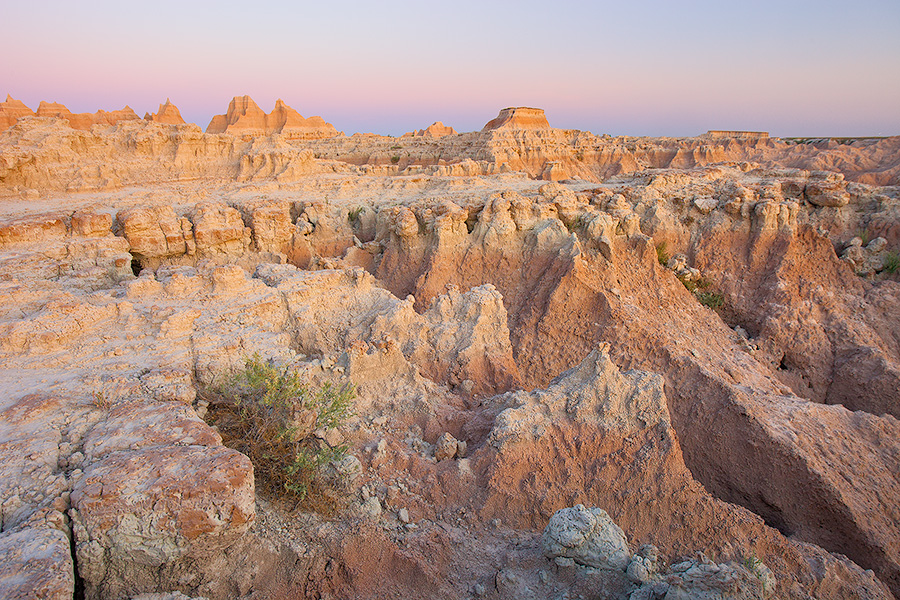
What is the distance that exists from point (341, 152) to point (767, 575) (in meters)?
31.9

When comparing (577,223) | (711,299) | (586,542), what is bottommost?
(586,542)

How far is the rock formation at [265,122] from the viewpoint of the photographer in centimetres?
3397

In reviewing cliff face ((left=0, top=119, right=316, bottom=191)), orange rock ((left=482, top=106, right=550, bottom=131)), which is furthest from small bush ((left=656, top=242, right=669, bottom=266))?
orange rock ((left=482, top=106, right=550, bottom=131))

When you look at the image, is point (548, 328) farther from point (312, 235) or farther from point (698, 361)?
point (312, 235)

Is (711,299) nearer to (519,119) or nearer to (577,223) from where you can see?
(577,223)

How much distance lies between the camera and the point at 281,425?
13.6 feet

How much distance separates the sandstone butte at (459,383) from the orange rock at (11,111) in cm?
831

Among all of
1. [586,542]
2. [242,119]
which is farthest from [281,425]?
[242,119]

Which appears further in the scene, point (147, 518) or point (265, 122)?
point (265, 122)

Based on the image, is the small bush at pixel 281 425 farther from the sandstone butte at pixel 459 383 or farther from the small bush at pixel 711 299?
the small bush at pixel 711 299

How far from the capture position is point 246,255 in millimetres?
10109

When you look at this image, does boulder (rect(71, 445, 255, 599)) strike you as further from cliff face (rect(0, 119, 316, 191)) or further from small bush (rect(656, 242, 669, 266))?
cliff face (rect(0, 119, 316, 191))

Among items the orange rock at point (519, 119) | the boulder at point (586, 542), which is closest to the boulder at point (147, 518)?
the boulder at point (586, 542)

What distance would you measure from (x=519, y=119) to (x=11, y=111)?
2794 centimetres
